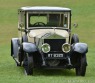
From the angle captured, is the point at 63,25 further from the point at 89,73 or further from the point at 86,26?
the point at 86,26

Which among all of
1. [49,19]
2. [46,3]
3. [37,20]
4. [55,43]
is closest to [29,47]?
[55,43]

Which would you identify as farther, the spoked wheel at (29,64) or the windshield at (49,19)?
the windshield at (49,19)

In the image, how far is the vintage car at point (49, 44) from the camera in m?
13.6

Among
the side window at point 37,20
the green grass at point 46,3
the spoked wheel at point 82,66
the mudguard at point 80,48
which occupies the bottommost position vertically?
the green grass at point 46,3

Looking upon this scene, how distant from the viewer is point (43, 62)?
531 inches

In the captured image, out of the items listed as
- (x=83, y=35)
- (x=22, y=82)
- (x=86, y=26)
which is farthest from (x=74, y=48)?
(x=86, y=26)

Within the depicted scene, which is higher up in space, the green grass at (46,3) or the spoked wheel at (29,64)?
the spoked wheel at (29,64)

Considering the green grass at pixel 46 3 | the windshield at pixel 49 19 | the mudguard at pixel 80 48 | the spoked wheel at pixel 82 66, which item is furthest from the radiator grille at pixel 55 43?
the windshield at pixel 49 19

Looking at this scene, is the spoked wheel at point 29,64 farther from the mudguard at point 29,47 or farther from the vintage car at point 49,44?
the mudguard at point 29,47

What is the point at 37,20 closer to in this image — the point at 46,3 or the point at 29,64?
the point at 29,64

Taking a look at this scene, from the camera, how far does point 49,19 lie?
15328mm

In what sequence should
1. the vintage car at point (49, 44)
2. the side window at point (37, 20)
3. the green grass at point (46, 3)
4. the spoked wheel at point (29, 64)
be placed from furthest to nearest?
1. the side window at point (37, 20)
2. the green grass at point (46, 3)
3. the vintage car at point (49, 44)
4. the spoked wheel at point (29, 64)

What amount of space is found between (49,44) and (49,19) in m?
1.76

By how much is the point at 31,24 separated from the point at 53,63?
6.68 ft
